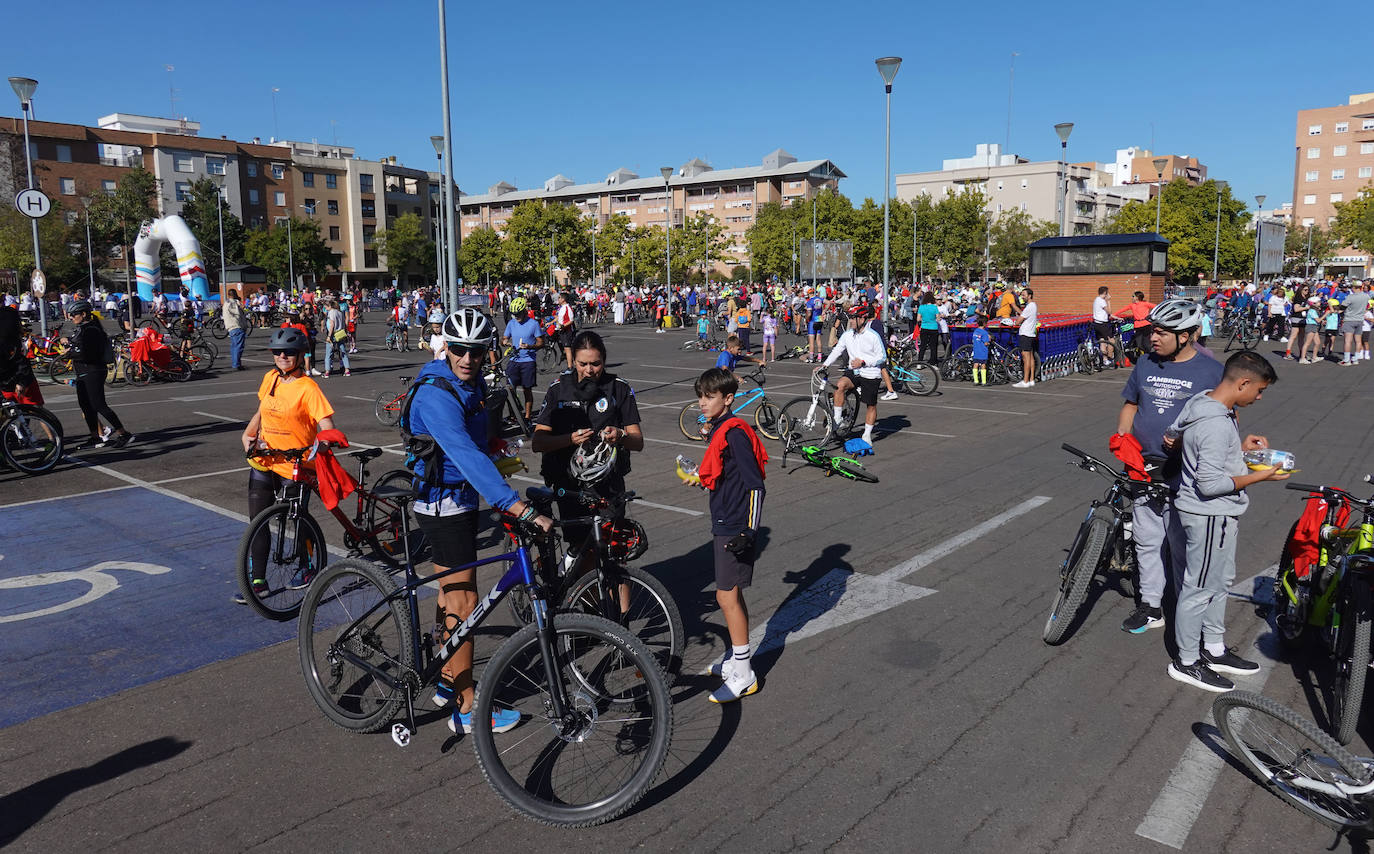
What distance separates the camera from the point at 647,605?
4.43 m

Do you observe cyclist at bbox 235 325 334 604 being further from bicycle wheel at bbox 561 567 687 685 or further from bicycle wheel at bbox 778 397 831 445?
bicycle wheel at bbox 778 397 831 445

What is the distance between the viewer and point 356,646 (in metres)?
4.03

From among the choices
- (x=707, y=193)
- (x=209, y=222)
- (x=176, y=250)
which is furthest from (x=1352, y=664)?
(x=707, y=193)

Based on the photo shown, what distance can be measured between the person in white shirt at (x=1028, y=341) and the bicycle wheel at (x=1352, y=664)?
1405cm

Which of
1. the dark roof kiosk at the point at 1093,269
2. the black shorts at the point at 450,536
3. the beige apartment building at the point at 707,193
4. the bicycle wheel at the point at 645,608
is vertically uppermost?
the beige apartment building at the point at 707,193

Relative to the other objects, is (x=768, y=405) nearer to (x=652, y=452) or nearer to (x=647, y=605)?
(x=652, y=452)

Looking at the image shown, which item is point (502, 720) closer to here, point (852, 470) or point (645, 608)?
point (645, 608)

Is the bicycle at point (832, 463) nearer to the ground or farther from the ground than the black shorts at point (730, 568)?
nearer to the ground

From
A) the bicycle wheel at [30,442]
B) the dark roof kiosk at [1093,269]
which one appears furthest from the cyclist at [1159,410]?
the dark roof kiosk at [1093,269]

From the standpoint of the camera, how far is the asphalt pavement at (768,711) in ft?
11.1

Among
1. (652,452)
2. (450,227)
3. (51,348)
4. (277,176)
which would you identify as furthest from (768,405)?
(277,176)

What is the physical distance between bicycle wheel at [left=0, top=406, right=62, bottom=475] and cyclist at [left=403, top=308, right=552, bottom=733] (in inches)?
329

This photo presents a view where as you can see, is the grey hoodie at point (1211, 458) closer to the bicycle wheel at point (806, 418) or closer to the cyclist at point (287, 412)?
the cyclist at point (287, 412)

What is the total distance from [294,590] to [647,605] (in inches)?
110
